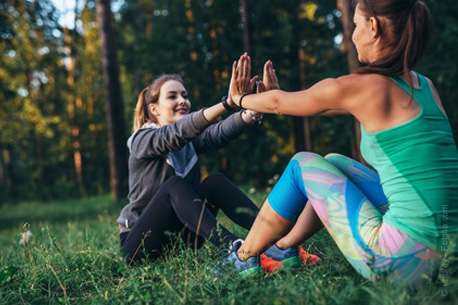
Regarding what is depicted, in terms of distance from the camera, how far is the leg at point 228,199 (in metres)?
3.08

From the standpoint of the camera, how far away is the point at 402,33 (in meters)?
1.91

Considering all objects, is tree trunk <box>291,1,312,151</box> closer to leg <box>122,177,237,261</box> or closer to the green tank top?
leg <box>122,177,237,261</box>

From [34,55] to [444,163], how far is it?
60.6 feet

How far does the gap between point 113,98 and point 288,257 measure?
8.37 m

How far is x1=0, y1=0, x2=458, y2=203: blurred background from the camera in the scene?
9.80m

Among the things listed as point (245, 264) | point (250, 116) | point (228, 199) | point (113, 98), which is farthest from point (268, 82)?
point (113, 98)

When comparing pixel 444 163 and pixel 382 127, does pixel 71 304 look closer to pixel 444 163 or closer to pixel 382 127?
pixel 382 127

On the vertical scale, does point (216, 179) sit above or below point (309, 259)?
above

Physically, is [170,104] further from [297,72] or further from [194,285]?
[297,72]

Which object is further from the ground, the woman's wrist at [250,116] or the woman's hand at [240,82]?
the woman's hand at [240,82]

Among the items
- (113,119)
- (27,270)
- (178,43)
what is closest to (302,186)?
(27,270)

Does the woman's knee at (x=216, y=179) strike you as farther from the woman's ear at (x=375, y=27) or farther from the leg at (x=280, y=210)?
the woman's ear at (x=375, y=27)

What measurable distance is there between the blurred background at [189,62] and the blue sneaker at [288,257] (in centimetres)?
410

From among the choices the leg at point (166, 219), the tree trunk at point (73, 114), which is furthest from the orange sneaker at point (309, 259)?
the tree trunk at point (73, 114)
